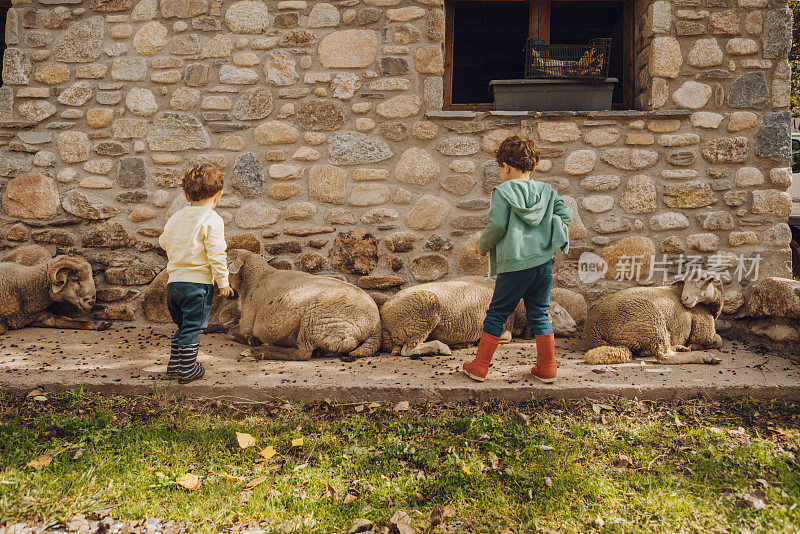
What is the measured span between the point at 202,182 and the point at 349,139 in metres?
2.01

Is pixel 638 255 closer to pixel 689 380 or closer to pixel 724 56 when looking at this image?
pixel 689 380

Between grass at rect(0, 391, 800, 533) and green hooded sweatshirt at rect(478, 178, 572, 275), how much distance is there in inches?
40.1

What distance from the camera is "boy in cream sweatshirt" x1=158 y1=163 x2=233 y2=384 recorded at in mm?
3601

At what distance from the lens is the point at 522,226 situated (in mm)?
3621

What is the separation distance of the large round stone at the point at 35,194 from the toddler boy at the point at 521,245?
475cm

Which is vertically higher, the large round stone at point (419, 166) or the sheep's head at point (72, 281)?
the large round stone at point (419, 166)

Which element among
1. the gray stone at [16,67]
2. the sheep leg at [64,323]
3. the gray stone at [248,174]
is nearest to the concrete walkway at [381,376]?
the sheep leg at [64,323]

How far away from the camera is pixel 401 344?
441 cm

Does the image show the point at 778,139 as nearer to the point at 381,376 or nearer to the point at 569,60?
the point at 569,60

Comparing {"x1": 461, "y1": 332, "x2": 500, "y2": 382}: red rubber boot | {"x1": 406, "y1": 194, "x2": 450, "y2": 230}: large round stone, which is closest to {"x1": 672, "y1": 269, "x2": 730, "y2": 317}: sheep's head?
{"x1": 461, "y1": 332, "x2": 500, "y2": 382}: red rubber boot

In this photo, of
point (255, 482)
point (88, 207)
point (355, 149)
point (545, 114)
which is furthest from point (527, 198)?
point (88, 207)

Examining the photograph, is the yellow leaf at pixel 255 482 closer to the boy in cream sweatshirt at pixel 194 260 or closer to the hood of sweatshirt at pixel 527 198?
the boy in cream sweatshirt at pixel 194 260

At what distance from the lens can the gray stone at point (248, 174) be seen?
5316 mm

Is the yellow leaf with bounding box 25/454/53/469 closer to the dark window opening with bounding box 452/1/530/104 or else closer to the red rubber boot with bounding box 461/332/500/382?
the red rubber boot with bounding box 461/332/500/382
